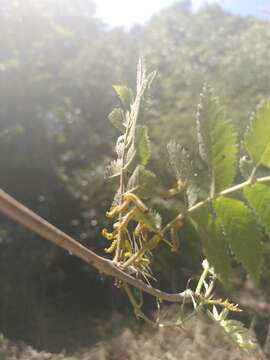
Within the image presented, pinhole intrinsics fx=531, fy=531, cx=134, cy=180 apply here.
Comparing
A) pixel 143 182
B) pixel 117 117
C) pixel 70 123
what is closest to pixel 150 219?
pixel 143 182

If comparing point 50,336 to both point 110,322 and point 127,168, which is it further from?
point 127,168

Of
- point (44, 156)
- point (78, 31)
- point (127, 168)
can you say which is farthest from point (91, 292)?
point (78, 31)

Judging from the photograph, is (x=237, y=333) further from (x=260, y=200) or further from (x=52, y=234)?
(x=52, y=234)

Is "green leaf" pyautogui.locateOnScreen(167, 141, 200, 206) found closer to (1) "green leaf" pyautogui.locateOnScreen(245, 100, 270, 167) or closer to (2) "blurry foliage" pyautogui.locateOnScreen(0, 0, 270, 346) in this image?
(1) "green leaf" pyautogui.locateOnScreen(245, 100, 270, 167)

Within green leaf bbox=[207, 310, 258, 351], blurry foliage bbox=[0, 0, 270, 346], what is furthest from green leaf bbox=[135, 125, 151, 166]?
blurry foliage bbox=[0, 0, 270, 346]

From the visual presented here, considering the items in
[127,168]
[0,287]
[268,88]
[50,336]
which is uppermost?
[127,168]

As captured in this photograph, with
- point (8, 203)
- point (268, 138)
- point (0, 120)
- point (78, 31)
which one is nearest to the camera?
point (8, 203)
